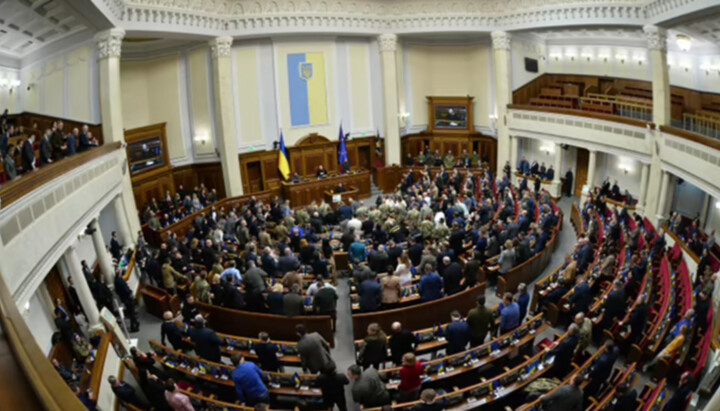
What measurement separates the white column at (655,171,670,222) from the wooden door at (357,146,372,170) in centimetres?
1119

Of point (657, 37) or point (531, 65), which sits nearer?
point (657, 37)

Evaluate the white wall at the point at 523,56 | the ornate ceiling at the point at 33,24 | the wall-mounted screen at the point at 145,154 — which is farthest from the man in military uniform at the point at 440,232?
the white wall at the point at 523,56

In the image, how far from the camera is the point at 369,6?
A: 750 inches

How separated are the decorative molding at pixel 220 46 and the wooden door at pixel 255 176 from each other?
4.17 meters

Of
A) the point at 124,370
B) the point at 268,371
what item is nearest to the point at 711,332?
the point at 268,371

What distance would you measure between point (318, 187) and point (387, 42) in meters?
6.65

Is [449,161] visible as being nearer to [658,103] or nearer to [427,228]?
[658,103]

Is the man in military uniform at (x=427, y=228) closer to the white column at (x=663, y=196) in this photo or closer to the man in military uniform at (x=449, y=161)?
the white column at (x=663, y=196)

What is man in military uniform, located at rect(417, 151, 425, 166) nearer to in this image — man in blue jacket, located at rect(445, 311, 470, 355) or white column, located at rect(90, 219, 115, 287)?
white column, located at rect(90, 219, 115, 287)

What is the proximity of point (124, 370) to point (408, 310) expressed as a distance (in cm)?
498

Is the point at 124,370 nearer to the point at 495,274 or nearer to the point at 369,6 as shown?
the point at 495,274

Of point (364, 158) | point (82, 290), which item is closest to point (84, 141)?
point (82, 290)

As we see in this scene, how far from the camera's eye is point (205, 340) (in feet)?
23.0

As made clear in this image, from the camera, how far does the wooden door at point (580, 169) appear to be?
18.8 meters
